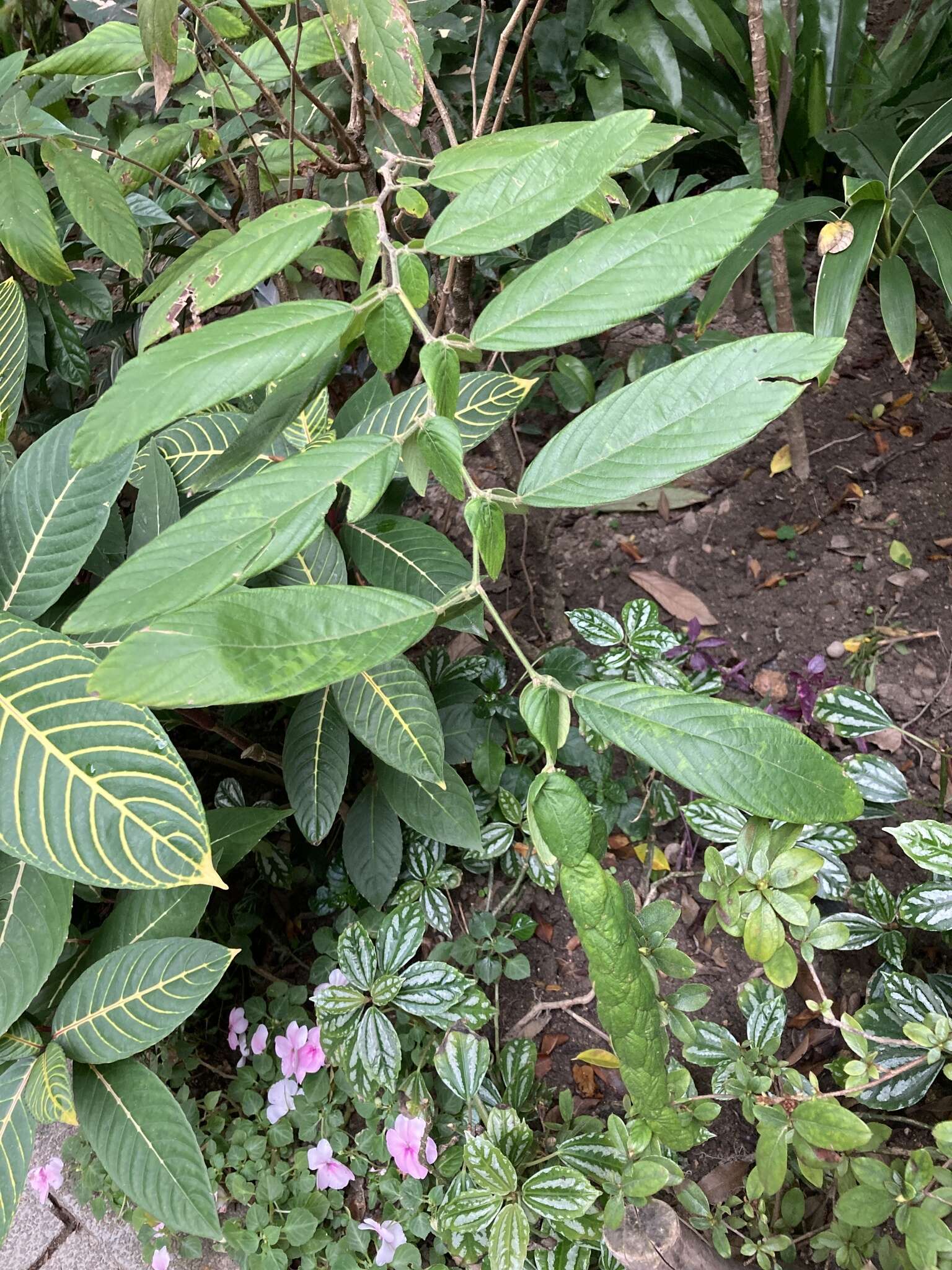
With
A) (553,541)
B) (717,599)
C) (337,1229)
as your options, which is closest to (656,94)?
(553,541)

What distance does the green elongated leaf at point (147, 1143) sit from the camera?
39.3 inches

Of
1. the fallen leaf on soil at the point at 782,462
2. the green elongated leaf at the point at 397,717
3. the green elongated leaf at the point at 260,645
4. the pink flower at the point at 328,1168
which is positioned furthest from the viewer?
the fallen leaf on soil at the point at 782,462

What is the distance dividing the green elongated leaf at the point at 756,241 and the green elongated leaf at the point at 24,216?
1032 mm

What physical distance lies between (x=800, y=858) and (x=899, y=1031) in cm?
34

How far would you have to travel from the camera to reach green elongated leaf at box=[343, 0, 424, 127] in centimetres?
84

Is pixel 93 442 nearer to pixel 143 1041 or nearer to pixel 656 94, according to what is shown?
pixel 143 1041

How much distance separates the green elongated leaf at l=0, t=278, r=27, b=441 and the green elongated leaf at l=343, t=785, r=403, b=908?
782 millimetres

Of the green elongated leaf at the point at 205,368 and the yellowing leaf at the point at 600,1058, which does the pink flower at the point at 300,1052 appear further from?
the green elongated leaf at the point at 205,368

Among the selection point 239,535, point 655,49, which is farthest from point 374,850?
point 655,49

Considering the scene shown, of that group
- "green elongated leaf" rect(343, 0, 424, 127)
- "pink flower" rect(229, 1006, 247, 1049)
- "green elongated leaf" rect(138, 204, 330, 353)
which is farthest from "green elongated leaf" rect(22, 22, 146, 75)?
"pink flower" rect(229, 1006, 247, 1049)

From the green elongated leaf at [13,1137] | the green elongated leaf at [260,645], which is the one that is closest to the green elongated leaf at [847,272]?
the green elongated leaf at [260,645]

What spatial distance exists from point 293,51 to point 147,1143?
4.85 ft

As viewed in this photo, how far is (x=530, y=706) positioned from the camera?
574mm

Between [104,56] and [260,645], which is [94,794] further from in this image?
Result: [104,56]
